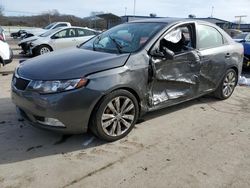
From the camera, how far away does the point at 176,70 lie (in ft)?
14.7

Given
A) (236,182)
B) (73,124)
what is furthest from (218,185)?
(73,124)

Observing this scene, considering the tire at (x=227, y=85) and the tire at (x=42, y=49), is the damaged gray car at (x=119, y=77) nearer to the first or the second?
the tire at (x=227, y=85)

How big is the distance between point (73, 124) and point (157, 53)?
63.1 inches

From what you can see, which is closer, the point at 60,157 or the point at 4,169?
the point at 4,169

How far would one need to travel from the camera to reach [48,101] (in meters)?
3.37

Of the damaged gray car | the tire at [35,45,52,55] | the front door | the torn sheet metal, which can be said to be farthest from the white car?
the torn sheet metal

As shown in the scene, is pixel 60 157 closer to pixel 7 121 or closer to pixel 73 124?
pixel 73 124

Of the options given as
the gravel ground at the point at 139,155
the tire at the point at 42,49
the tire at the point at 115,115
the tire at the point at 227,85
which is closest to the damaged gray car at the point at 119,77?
the tire at the point at 115,115

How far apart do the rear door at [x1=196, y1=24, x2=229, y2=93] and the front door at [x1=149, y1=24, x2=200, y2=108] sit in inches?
7.2

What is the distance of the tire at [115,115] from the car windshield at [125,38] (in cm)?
76

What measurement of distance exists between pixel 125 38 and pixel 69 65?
1263 millimetres

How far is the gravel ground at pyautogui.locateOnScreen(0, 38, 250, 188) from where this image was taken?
3.03 m

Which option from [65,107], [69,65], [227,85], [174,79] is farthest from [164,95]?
[227,85]

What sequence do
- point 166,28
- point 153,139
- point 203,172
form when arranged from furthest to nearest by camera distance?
point 166,28 → point 153,139 → point 203,172
